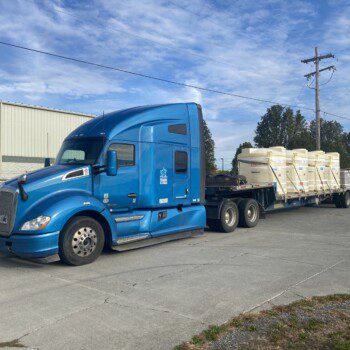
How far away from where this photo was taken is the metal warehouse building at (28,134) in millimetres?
26391

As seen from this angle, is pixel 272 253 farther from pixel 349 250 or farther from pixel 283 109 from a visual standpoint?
pixel 283 109

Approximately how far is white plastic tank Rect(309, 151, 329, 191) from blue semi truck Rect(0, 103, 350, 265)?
26.8 feet

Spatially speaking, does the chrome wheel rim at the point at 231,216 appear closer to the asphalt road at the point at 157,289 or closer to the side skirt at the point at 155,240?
the side skirt at the point at 155,240

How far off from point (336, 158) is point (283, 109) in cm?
4721

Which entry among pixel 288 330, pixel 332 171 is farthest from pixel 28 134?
pixel 288 330

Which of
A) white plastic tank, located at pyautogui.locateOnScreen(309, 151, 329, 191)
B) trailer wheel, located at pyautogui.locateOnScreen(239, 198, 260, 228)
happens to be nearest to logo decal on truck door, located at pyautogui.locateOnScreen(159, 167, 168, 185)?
trailer wheel, located at pyautogui.locateOnScreen(239, 198, 260, 228)

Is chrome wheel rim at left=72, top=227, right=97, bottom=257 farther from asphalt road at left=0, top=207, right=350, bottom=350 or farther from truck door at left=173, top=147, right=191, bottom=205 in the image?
truck door at left=173, top=147, right=191, bottom=205

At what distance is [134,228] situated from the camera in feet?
27.9

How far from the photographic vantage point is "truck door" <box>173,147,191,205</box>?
9.58 metres

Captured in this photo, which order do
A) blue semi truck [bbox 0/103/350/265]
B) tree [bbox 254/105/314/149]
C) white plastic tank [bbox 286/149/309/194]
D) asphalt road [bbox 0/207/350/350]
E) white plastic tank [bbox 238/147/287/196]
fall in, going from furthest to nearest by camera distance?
1. tree [bbox 254/105/314/149]
2. white plastic tank [bbox 286/149/309/194]
3. white plastic tank [bbox 238/147/287/196]
4. blue semi truck [bbox 0/103/350/265]
5. asphalt road [bbox 0/207/350/350]

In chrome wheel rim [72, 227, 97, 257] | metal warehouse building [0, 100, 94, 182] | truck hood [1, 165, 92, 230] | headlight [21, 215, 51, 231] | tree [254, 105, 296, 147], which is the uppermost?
tree [254, 105, 296, 147]

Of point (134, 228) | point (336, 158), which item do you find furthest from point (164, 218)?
point (336, 158)

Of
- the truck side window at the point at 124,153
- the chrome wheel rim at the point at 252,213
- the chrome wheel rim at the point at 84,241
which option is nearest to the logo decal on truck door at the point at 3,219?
the chrome wheel rim at the point at 84,241

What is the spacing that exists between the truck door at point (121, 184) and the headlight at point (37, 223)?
50.9 inches
